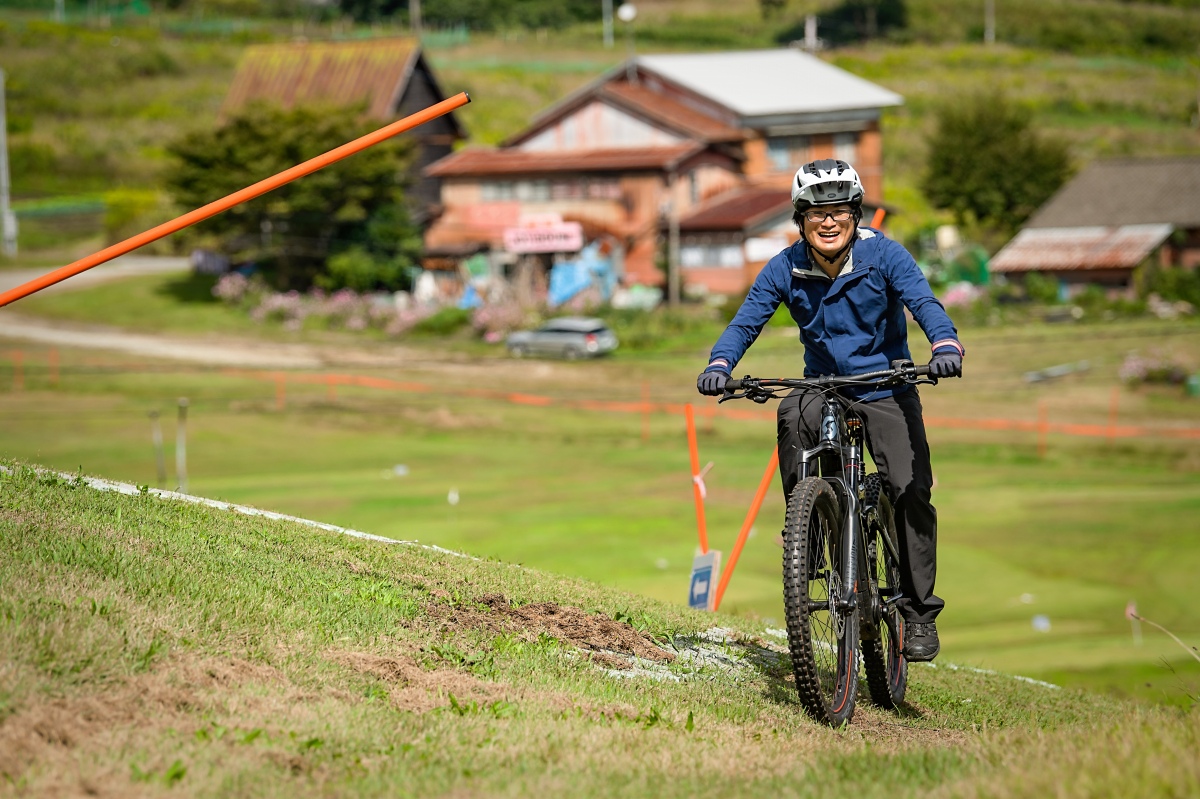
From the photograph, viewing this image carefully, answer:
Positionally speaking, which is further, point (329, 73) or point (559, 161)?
point (329, 73)

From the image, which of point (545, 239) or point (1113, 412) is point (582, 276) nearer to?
point (545, 239)

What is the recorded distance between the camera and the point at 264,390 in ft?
134

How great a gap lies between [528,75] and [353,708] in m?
93.9

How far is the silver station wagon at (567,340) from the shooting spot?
153 ft

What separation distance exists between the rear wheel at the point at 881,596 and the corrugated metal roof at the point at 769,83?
5495 centimetres

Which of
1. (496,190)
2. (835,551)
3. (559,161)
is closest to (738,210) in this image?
(559,161)

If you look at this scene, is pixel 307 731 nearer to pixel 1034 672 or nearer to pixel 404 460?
pixel 1034 672

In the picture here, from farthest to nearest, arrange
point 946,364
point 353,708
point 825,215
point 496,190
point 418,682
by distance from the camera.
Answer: point 496,190
point 825,215
point 946,364
point 418,682
point 353,708

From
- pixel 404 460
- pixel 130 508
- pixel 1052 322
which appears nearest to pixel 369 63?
pixel 1052 322

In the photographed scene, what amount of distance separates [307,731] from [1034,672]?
10799 millimetres

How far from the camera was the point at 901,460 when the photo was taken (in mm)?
6699

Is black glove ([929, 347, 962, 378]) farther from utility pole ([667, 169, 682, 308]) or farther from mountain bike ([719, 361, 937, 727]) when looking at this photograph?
utility pole ([667, 169, 682, 308])

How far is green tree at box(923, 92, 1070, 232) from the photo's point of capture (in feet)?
220

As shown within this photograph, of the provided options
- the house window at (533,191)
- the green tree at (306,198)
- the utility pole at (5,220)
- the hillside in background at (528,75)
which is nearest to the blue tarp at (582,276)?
the house window at (533,191)
